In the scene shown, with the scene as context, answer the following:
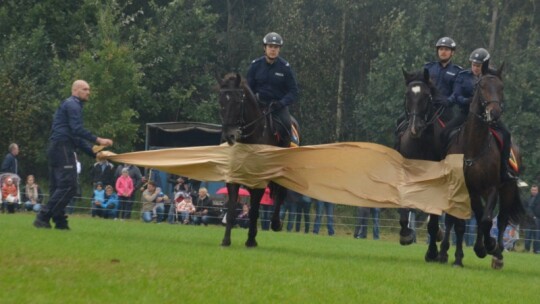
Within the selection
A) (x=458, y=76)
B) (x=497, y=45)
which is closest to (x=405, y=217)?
(x=458, y=76)

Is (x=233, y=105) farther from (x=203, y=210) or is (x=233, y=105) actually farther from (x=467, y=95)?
(x=203, y=210)

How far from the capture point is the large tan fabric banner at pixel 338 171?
57.2 ft

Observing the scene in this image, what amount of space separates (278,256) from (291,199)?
17734 mm

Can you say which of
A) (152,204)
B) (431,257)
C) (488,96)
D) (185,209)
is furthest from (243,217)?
(488,96)

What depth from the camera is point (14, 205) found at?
33.0m

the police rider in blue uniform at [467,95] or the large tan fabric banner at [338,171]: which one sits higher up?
the police rider in blue uniform at [467,95]

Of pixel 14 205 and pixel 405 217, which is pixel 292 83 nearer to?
pixel 405 217

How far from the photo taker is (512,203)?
59.5ft

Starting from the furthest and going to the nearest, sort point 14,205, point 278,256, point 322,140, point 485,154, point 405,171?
point 322,140, point 14,205, point 405,171, point 485,154, point 278,256

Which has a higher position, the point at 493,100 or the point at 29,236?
the point at 493,100

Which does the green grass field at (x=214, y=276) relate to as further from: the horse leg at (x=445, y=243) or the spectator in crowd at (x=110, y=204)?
the spectator in crowd at (x=110, y=204)

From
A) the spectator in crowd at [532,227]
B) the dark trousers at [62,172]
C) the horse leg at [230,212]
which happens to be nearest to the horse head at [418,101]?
the horse leg at [230,212]

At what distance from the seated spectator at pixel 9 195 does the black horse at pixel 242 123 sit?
53.0 feet

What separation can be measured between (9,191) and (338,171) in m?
17.0
